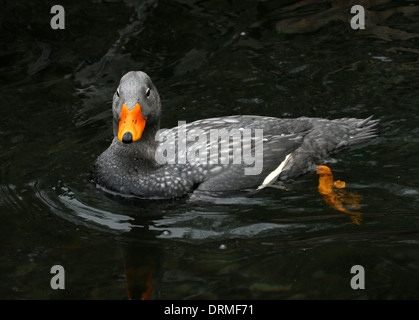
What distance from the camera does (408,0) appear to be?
10453 mm

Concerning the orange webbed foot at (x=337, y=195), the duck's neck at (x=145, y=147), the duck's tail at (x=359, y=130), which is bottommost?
the orange webbed foot at (x=337, y=195)

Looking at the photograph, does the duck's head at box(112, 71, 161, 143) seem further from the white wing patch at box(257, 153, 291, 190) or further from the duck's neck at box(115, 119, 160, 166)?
the white wing patch at box(257, 153, 291, 190)

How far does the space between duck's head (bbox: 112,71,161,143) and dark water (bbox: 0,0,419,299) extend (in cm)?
76

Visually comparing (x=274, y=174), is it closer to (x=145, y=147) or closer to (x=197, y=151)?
(x=197, y=151)

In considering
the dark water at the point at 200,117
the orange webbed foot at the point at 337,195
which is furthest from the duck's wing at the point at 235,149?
the orange webbed foot at the point at 337,195

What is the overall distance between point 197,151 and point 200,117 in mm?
1546

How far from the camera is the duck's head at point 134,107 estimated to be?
6.38 meters

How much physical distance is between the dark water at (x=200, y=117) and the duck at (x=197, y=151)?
0.16 meters

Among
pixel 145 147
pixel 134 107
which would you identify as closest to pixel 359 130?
pixel 145 147

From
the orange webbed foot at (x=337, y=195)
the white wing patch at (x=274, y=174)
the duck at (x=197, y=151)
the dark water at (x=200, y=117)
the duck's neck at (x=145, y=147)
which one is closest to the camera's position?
the dark water at (x=200, y=117)

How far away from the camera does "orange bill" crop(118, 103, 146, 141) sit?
20.9ft

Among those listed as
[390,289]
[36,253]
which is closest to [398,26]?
[390,289]

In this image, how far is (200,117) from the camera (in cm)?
841

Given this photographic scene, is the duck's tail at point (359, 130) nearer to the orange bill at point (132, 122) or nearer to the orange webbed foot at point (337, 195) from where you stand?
the orange webbed foot at point (337, 195)
